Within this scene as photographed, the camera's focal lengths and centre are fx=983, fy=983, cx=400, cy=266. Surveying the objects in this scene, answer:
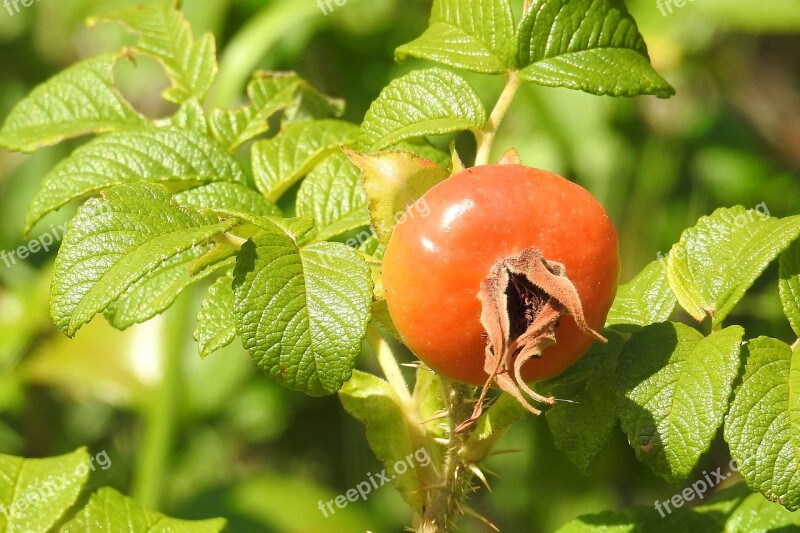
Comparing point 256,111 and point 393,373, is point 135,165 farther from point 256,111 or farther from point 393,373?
point 393,373

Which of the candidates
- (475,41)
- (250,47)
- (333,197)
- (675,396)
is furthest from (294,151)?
(250,47)

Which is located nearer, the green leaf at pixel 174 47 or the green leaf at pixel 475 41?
the green leaf at pixel 475 41

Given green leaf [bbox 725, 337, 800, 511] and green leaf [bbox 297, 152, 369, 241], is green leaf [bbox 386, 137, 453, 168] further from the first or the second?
green leaf [bbox 725, 337, 800, 511]

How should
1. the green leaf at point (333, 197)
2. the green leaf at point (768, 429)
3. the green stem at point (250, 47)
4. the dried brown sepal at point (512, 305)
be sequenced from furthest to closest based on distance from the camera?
1. the green stem at point (250, 47)
2. the green leaf at point (333, 197)
3. the green leaf at point (768, 429)
4. the dried brown sepal at point (512, 305)

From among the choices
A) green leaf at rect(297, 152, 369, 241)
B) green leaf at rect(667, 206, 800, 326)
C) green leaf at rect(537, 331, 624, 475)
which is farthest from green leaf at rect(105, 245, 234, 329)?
green leaf at rect(667, 206, 800, 326)

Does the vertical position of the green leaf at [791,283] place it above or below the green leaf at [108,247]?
below

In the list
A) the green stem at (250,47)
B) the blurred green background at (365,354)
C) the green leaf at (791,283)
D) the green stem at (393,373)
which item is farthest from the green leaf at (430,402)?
the blurred green background at (365,354)

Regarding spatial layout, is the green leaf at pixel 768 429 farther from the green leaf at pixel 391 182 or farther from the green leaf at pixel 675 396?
the green leaf at pixel 391 182

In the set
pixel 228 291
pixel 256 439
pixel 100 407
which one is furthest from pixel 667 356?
pixel 100 407

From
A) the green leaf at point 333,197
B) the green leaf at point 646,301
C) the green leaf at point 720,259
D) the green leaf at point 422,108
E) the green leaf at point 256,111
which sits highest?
the green leaf at point 422,108

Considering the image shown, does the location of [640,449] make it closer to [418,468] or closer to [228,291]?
[418,468]
